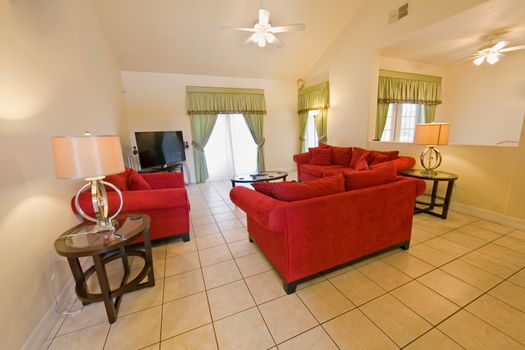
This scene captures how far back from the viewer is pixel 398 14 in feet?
11.1

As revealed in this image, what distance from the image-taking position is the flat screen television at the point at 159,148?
170 inches

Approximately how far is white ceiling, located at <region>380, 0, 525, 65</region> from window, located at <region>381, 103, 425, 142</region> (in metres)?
0.99

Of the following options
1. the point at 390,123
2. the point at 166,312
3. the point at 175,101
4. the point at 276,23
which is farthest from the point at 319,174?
the point at 175,101

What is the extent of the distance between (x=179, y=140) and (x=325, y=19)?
3.97m

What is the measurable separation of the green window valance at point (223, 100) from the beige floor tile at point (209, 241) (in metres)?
3.57

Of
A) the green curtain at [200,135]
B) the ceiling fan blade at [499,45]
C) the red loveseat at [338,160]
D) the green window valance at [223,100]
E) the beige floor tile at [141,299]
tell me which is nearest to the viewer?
the beige floor tile at [141,299]

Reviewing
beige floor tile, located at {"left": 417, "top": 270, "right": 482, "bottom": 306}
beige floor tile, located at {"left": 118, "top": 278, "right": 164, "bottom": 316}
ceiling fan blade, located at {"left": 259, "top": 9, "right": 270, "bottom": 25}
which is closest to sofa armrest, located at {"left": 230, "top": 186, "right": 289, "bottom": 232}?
beige floor tile, located at {"left": 118, "top": 278, "right": 164, "bottom": 316}

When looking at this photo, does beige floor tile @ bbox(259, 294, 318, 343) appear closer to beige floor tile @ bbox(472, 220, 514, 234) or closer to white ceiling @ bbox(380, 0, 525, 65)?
beige floor tile @ bbox(472, 220, 514, 234)

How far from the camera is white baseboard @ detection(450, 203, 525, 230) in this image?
2.52m

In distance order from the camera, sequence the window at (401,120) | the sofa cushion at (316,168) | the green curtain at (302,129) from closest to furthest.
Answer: the sofa cushion at (316,168) → the window at (401,120) → the green curtain at (302,129)

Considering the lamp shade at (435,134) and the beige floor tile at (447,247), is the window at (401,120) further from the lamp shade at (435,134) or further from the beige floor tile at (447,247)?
the beige floor tile at (447,247)

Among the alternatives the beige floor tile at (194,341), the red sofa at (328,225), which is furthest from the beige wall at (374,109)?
the beige floor tile at (194,341)

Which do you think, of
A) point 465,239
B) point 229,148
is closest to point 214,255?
point 465,239

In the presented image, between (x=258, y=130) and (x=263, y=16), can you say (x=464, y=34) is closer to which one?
(x=263, y=16)
